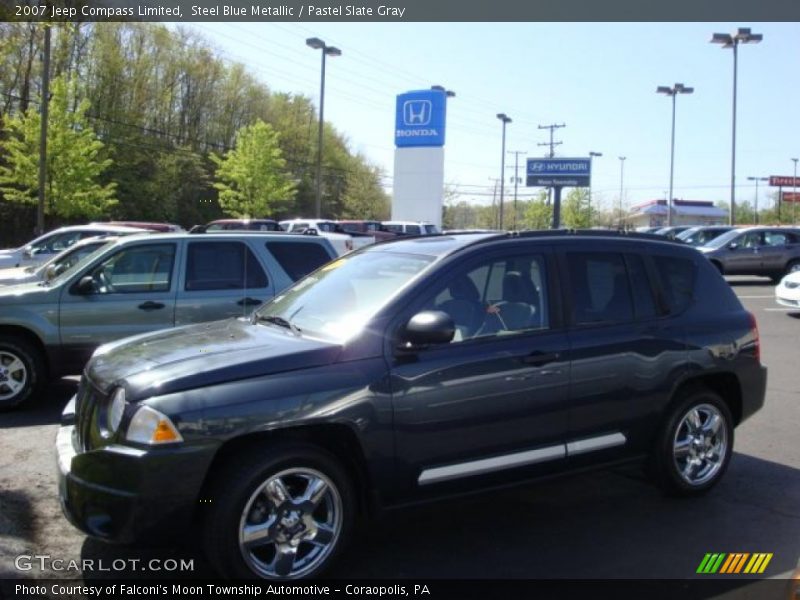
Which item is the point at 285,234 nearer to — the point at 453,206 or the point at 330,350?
the point at 330,350

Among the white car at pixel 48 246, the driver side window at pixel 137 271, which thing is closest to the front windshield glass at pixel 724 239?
the white car at pixel 48 246

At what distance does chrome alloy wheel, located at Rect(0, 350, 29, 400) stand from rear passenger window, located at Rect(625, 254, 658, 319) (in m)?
5.72

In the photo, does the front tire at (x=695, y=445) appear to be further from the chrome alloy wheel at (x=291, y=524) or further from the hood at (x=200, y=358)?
the hood at (x=200, y=358)

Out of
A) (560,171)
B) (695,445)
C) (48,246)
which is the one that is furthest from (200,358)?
(560,171)

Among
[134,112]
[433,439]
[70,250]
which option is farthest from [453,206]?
[433,439]

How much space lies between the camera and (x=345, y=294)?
4.57 metres

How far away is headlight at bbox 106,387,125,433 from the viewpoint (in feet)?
11.9

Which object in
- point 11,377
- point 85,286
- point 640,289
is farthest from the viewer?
point 85,286

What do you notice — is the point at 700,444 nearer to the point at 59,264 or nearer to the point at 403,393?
the point at 403,393

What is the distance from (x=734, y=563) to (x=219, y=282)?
18.0 ft

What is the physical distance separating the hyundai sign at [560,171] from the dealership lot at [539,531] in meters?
41.5

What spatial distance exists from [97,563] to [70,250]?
6.36 metres

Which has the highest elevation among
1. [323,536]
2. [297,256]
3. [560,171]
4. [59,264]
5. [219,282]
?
[560,171]

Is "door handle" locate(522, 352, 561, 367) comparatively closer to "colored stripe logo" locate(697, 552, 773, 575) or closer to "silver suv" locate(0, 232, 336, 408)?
"colored stripe logo" locate(697, 552, 773, 575)
